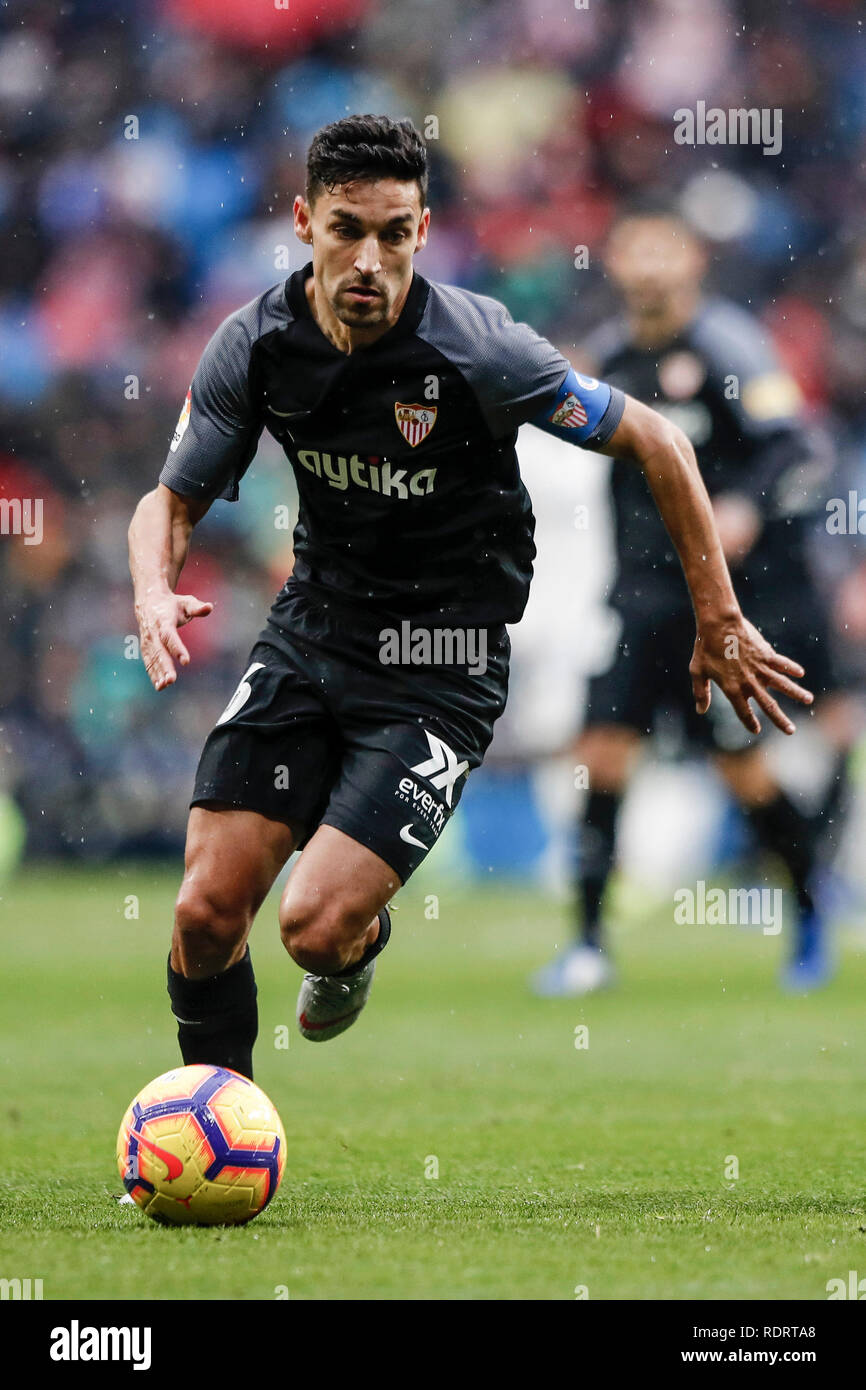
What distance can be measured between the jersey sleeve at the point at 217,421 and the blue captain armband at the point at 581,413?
676 mm

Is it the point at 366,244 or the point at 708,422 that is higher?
the point at 708,422

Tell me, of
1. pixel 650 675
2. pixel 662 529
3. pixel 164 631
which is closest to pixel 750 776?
pixel 650 675

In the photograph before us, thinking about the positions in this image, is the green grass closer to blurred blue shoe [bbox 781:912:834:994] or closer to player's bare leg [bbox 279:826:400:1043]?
blurred blue shoe [bbox 781:912:834:994]

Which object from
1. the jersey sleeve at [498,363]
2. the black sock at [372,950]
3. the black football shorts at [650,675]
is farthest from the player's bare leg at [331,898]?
the black football shorts at [650,675]

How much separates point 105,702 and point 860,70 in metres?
7.13

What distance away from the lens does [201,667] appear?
1241 cm

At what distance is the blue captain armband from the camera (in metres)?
4.17

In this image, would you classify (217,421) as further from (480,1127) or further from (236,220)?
(236,220)

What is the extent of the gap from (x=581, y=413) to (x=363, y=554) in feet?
2.02

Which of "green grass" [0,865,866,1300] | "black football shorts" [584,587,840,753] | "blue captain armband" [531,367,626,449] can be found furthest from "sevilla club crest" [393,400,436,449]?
"black football shorts" [584,587,840,753]

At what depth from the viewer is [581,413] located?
13.7 feet

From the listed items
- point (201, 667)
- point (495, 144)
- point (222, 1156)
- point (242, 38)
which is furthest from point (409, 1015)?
point (242, 38)

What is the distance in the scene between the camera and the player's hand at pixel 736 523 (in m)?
8.41

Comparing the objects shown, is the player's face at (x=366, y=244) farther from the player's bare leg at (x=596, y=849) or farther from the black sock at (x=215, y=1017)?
the player's bare leg at (x=596, y=849)
